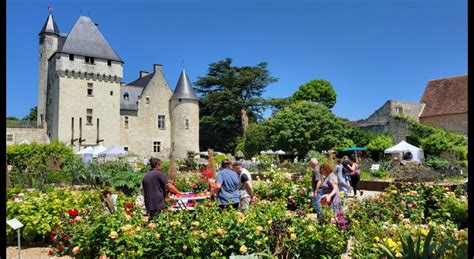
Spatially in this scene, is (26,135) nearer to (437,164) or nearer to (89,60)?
(89,60)

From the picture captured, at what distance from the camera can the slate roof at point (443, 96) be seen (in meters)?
33.8

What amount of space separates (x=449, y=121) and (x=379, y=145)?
6.61 metres

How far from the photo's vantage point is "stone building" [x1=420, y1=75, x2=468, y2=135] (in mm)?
32625

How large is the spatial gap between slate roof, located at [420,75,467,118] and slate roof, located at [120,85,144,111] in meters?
25.4

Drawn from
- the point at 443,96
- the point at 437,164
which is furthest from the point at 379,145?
the point at 437,164

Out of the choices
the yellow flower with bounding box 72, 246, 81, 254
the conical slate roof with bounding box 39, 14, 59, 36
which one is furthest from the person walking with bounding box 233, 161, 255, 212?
the conical slate roof with bounding box 39, 14, 59, 36

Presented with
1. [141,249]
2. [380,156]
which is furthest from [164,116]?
[141,249]

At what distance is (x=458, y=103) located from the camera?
32781 millimetres

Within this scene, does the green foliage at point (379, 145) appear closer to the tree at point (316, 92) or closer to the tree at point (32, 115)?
the tree at point (316, 92)

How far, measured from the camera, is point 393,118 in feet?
112

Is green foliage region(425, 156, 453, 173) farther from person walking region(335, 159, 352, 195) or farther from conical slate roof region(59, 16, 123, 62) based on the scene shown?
conical slate roof region(59, 16, 123, 62)

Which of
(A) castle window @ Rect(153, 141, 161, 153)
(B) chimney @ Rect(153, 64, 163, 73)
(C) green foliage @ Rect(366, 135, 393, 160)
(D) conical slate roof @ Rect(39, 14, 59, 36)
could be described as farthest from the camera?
(B) chimney @ Rect(153, 64, 163, 73)

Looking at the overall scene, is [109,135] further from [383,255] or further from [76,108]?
[383,255]

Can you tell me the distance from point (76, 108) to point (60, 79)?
8.79ft
